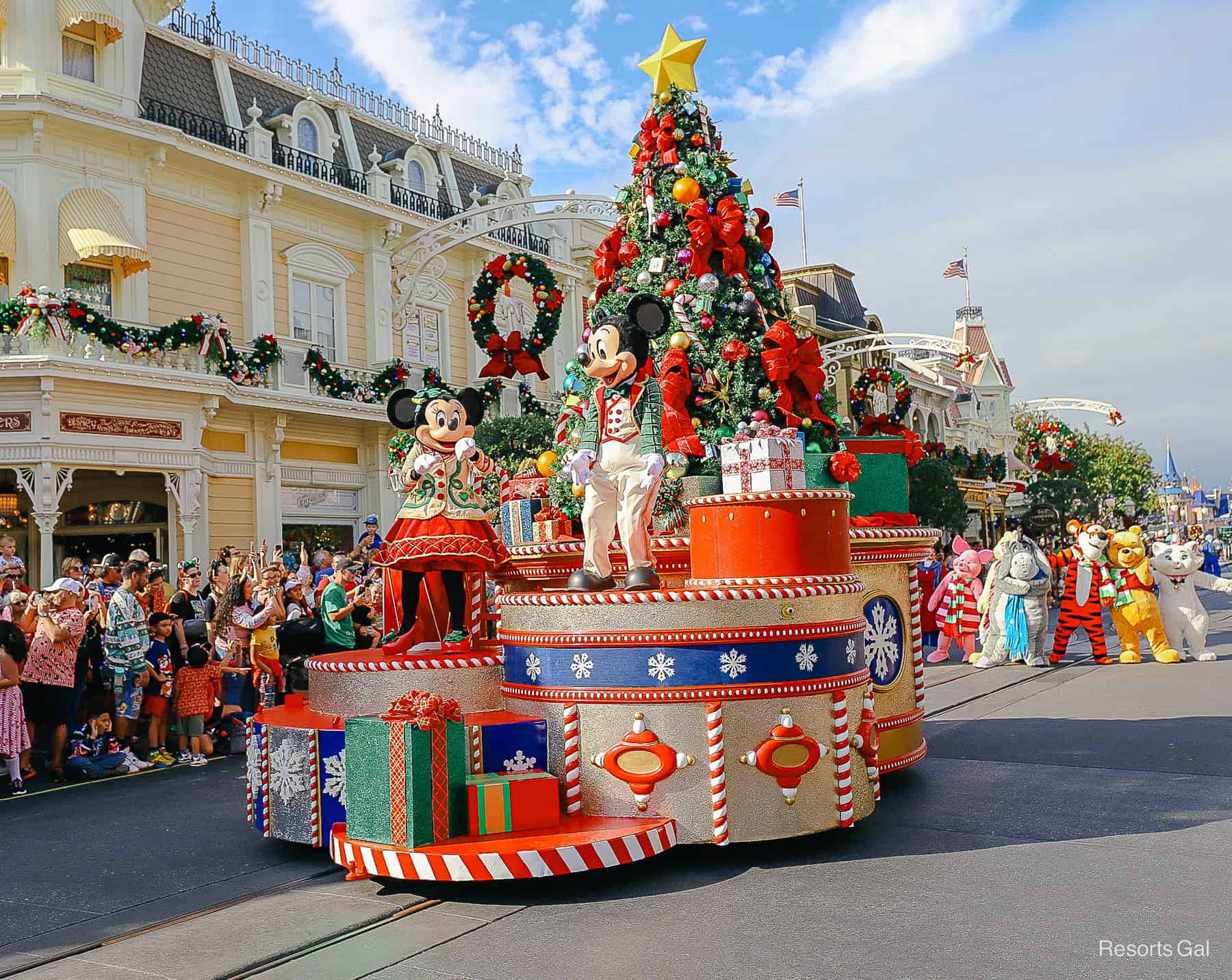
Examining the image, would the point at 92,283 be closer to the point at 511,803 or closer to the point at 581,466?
the point at 581,466

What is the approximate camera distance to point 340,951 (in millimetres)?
4531

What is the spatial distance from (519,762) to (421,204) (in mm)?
17983

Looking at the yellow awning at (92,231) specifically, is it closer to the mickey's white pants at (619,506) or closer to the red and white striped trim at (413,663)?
the red and white striped trim at (413,663)

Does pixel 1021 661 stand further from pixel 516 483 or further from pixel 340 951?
pixel 340 951

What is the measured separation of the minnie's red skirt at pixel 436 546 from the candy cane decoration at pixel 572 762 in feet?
4.58

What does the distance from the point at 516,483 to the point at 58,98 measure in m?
10.8

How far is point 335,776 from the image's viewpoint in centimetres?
585

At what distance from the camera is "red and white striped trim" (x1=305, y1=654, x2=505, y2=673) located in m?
6.16

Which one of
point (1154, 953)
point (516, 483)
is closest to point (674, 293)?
point (516, 483)

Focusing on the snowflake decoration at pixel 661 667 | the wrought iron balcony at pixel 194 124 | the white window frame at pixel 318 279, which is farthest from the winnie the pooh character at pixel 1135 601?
the wrought iron balcony at pixel 194 124

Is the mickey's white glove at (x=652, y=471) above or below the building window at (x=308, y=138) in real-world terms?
below

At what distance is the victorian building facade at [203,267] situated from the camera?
15227 millimetres

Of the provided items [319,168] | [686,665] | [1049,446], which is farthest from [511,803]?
[1049,446]

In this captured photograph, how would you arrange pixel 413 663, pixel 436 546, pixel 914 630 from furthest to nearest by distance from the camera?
pixel 914 630, pixel 436 546, pixel 413 663
